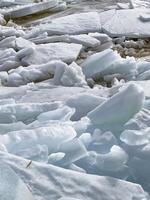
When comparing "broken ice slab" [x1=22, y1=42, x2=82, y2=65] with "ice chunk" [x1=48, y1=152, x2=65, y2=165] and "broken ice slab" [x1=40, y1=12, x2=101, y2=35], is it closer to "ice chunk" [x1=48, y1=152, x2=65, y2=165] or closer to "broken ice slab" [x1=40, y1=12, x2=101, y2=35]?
"broken ice slab" [x1=40, y1=12, x2=101, y2=35]

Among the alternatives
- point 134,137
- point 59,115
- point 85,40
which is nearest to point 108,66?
point 85,40

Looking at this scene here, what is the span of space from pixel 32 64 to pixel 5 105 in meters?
1.40

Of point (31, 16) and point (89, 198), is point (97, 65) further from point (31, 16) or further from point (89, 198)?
Result: point (31, 16)

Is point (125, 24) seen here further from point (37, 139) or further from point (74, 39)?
point (37, 139)

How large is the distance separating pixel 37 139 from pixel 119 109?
0.47 m

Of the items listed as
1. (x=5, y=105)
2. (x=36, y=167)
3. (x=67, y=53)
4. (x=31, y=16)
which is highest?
(x=36, y=167)

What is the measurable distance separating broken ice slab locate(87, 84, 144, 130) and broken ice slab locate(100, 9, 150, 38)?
2.63 metres

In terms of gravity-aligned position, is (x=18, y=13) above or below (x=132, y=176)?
below

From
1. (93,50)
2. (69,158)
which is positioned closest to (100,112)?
(69,158)

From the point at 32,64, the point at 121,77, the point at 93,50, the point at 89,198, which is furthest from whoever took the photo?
the point at 93,50

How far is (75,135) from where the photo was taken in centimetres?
236

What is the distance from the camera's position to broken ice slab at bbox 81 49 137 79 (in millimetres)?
3869

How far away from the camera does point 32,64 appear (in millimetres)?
4293

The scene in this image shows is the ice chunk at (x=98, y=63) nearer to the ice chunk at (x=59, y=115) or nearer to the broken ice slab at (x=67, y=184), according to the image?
the ice chunk at (x=59, y=115)
